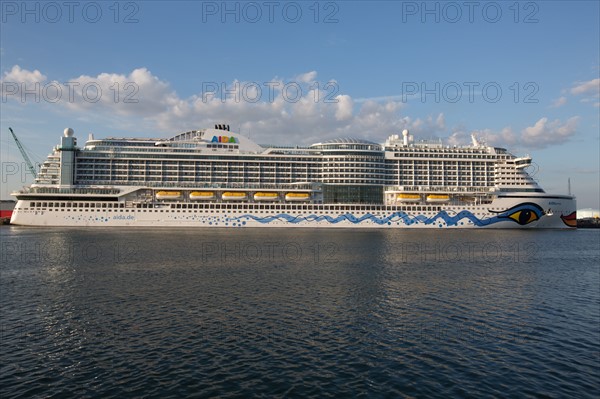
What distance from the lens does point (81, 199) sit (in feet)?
264

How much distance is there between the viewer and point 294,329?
63.4 ft

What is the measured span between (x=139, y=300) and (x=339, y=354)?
44.3ft

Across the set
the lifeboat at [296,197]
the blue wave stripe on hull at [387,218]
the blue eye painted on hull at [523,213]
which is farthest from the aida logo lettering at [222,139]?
the blue eye painted on hull at [523,213]

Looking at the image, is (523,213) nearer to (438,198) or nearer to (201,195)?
(438,198)

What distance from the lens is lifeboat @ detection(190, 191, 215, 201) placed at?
83250 millimetres

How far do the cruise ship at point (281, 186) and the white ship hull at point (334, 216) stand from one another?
21 centimetres

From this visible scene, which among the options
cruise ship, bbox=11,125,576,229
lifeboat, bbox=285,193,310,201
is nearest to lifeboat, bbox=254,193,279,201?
cruise ship, bbox=11,125,576,229

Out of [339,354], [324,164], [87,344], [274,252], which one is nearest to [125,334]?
[87,344]

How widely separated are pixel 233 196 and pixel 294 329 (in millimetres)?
66473

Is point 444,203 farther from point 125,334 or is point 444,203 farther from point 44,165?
point 44,165

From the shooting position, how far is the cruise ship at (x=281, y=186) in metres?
80.9

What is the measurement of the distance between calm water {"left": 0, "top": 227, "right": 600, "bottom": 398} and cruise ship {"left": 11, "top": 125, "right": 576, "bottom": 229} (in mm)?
44699

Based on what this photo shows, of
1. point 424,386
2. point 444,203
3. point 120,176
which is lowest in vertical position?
point 424,386

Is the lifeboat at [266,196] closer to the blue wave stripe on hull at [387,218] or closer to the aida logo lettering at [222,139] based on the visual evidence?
the blue wave stripe on hull at [387,218]
